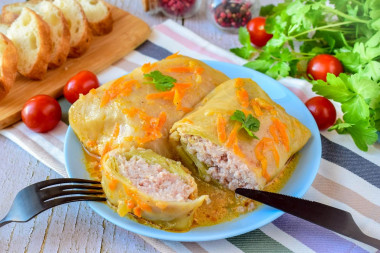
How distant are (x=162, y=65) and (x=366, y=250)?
227 centimetres

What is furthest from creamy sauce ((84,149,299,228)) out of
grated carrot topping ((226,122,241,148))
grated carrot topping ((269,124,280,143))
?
grated carrot topping ((226,122,241,148))

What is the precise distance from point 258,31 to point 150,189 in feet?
10.1

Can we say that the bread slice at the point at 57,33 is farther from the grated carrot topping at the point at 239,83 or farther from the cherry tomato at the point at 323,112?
the cherry tomato at the point at 323,112

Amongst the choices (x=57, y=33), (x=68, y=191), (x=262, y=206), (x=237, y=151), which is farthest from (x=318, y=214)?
(x=57, y=33)

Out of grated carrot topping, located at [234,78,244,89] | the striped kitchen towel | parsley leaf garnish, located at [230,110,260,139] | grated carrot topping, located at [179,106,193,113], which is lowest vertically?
the striped kitchen towel

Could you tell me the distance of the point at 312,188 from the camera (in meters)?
3.80

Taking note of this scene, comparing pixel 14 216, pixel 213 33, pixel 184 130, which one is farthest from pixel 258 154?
pixel 213 33

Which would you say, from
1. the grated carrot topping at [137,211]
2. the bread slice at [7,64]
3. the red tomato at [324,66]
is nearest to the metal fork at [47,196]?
the grated carrot topping at [137,211]

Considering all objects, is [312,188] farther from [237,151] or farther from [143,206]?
[143,206]

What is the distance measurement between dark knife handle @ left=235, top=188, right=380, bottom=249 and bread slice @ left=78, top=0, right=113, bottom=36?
318cm

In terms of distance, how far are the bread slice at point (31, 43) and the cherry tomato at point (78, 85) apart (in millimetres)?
423

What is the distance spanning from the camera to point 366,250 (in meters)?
3.27

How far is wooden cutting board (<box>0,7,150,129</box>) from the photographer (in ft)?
14.8

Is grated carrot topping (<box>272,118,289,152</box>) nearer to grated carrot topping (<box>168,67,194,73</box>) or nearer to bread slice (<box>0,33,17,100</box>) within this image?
grated carrot topping (<box>168,67,194,73</box>)
